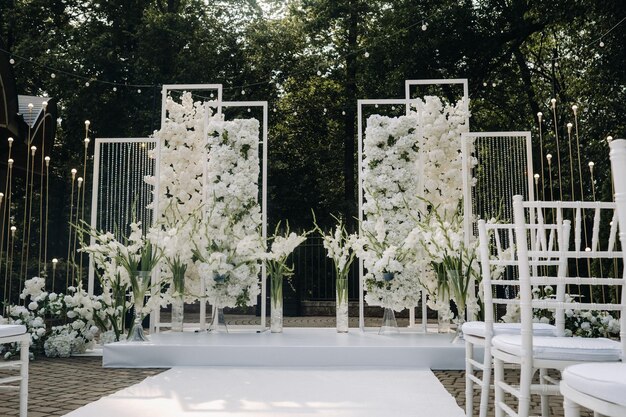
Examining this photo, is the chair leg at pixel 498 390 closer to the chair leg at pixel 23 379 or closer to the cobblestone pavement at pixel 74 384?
the cobblestone pavement at pixel 74 384

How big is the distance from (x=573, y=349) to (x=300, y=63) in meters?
14.0

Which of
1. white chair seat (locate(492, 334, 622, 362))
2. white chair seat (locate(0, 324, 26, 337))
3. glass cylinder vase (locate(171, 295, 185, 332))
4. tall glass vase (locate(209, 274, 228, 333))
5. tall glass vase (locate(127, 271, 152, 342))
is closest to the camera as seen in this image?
white chair seat (locate(492, 334, 622, 362))

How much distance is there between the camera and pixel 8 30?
15.7 meters

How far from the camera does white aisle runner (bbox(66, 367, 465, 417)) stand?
3479mm

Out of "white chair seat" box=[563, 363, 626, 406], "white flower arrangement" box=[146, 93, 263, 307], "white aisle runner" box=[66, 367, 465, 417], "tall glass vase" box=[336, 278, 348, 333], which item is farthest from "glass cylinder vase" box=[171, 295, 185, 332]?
"white chair seat" box=[563, 363, 626, 406]

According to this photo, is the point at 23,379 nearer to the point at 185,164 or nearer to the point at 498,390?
the point at 498,390

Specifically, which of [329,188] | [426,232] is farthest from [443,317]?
[329,188]

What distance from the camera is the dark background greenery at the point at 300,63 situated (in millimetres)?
13969

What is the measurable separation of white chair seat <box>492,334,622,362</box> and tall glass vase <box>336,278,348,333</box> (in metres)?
4.03

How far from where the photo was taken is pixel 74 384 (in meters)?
4.58

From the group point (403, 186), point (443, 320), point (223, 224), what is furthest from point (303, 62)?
point (443, 320)

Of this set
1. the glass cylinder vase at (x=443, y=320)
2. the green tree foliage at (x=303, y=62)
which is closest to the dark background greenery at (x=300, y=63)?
the green tree foliage at (x=303, y=62)

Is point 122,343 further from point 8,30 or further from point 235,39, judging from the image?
point 8,30

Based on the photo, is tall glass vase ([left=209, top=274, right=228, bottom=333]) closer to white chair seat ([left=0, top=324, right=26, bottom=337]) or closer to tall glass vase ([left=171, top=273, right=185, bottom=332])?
tall glass vase ([left=171, top=273, right=185, bottom=332])
